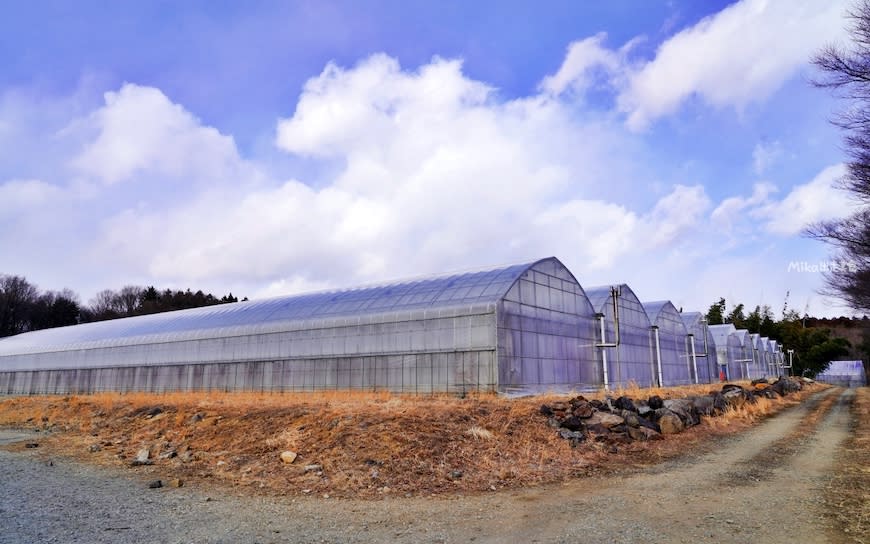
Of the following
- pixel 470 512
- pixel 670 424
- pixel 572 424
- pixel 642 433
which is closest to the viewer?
pixel 470 512

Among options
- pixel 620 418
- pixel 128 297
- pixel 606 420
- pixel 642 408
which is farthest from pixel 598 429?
pixel 128 297

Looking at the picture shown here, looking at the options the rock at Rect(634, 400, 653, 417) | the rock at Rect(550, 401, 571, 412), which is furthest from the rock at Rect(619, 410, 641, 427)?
the rock at Rect(550, 401, 571, 412)

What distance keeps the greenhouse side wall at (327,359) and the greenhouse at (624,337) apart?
979cm

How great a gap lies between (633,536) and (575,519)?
117cm

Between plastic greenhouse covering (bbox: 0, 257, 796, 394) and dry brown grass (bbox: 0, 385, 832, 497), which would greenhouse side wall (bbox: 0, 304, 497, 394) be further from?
dry brown grass (bbox: 0, 385, 832, 497)

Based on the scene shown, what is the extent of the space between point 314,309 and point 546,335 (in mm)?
13644

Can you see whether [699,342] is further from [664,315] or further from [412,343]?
[412,343]

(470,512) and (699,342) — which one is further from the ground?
(699,342)

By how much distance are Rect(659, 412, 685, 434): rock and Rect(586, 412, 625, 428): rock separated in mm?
1947

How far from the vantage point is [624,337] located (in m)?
34.2

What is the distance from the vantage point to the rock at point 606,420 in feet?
55.6

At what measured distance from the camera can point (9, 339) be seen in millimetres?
56531

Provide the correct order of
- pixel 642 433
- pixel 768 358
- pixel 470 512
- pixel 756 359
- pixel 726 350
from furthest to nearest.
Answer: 1. pixel 768 358
2. pixel 756 359
3. pixel 726 350
4. pixel 642 433
5. pixel 470 512

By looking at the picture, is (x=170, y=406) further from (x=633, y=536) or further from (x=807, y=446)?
(x=807, y=446)
